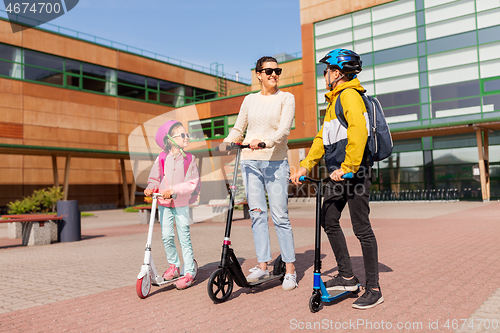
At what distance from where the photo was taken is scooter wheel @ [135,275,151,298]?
384 centimetres

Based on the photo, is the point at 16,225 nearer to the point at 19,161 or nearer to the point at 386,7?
the point at 19,161

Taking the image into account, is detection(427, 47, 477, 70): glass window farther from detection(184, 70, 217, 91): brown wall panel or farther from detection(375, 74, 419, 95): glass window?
detection(184, 70, 217, 91): brown wall panel

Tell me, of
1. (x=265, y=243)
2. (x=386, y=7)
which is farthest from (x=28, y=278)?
(x=386, y=7)

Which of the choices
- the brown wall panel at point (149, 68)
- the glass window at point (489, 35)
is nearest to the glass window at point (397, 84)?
the glass window at point (489, 35)

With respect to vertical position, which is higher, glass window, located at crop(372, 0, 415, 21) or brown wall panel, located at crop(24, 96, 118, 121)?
glass window, located at crop(372, 0, 415, 21)

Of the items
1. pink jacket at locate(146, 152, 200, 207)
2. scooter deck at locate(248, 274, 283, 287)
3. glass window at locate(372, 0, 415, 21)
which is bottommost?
scooter deck at locate(248, 274, 283, 287)

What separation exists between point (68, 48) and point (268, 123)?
2880 centimetres

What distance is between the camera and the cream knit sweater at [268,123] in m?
4.14

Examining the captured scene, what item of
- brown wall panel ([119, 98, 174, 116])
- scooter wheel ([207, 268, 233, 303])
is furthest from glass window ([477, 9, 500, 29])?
scooter wheel ([207, 268, 233, 303])

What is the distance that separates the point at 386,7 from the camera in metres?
25.8

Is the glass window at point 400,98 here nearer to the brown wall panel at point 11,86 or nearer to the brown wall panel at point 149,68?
the brown wall panel at point 149,68

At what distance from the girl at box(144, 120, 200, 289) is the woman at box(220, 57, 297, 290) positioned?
2.01 feet

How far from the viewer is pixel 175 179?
4.40 m

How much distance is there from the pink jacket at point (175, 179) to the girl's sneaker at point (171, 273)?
0.71 meters
